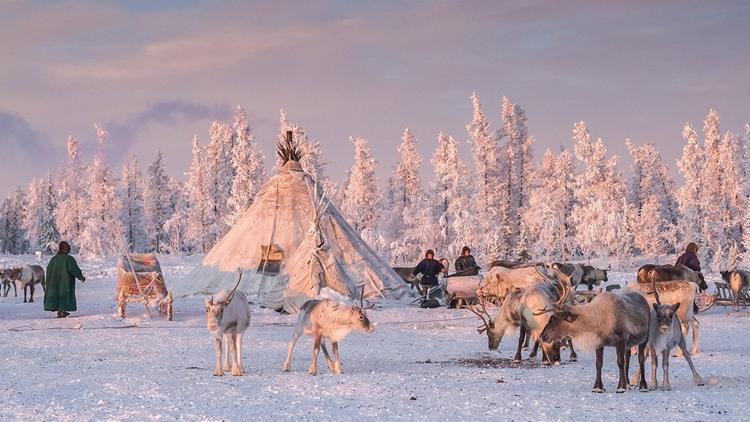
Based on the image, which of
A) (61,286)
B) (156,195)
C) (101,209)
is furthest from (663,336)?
(156,195)

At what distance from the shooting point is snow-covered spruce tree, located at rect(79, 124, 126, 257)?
203 feet

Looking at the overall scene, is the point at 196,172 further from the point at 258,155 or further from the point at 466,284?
the point at 466,284

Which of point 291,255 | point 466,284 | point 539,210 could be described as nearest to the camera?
point 466,284

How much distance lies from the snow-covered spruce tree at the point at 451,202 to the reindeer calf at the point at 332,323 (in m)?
40.2

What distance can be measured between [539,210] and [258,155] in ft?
67.2

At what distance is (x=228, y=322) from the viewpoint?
39.4 ft

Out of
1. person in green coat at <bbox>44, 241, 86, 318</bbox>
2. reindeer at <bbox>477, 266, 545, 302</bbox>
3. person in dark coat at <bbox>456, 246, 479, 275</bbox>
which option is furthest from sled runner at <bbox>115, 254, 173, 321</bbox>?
person in dark coat at <bbox>456, 246, 479, 275</bbox>

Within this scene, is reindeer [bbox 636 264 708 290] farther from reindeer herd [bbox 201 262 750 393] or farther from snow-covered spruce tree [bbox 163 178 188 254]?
snow-covered spruce tree [bbox 163 178 188 254]

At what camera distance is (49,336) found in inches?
686

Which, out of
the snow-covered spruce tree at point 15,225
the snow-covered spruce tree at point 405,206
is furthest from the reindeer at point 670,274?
the snow-covered spruce tree at point 15,225

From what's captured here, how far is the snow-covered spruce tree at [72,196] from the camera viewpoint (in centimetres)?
6738

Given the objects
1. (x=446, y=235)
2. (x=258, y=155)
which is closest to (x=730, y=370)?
(x=446, y=235)

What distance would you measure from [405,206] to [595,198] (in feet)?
49.2

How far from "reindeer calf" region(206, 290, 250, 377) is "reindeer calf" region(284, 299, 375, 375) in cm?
76
